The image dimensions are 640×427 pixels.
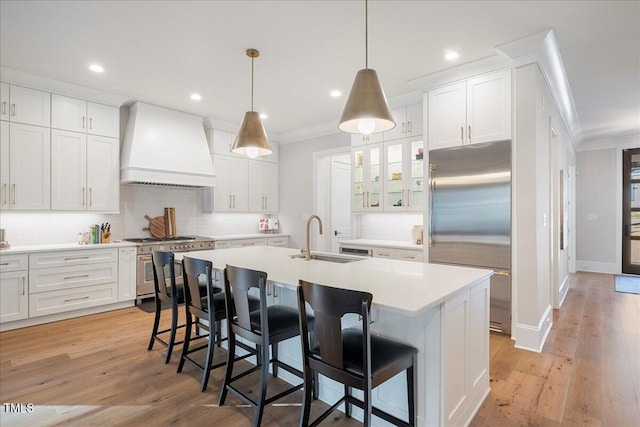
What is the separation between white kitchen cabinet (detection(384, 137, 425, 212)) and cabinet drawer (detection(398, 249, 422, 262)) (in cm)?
56

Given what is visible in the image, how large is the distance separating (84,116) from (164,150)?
985mm

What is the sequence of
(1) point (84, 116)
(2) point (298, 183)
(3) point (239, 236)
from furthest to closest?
(2) point (298, 183) → (3) point (239, 236) → (1) point (84, 116)

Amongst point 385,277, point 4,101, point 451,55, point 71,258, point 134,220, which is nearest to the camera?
point 385,277

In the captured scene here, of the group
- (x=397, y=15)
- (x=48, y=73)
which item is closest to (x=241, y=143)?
(x=397, y=15)

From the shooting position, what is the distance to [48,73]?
3691 millimetres

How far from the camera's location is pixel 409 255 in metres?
4.23

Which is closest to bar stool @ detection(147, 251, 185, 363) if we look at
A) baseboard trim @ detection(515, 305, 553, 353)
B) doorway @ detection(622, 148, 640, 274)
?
baseboard trim @ detection(515, 305, 553, 353)

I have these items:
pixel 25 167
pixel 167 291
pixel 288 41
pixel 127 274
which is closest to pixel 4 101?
pixel 25 167

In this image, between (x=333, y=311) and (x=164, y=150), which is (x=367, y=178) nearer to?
(x=164, y=150)

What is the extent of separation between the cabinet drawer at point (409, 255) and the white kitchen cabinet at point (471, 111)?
Result: 1301mm

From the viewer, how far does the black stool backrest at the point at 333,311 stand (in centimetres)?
144

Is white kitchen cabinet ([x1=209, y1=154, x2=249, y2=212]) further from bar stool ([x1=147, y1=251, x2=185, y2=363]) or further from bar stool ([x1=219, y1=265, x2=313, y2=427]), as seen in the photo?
bar stool ([x1=219, y1=265, x2=313, y2=427])

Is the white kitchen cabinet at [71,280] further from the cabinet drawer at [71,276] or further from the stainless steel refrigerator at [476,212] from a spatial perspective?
the stainless steel refrigerator at [476,212]

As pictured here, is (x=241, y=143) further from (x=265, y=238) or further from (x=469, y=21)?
(x=265, y=238)
